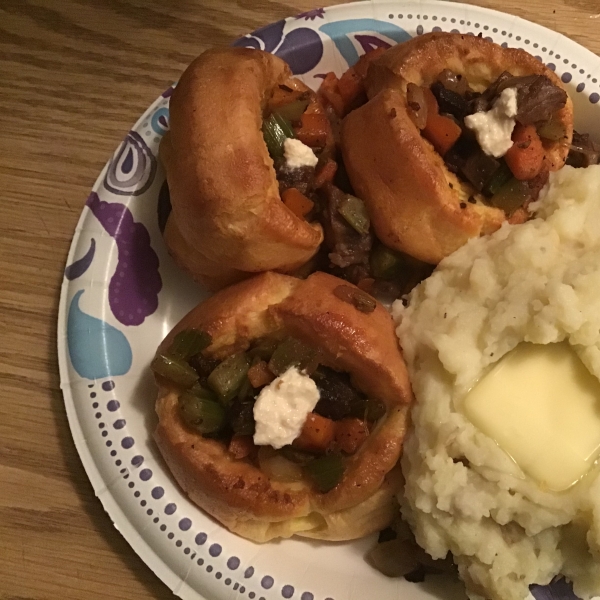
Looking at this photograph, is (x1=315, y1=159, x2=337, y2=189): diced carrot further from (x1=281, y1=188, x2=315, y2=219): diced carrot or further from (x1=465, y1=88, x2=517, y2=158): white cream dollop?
(x1=465, y1=88, x2=517, y2=158): white cream dollop

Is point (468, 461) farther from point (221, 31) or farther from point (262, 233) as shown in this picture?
point (221, 31)

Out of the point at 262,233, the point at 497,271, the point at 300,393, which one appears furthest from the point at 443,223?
the point at 300,393

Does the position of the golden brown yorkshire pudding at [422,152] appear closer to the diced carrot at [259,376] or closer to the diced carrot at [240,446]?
the diced carrot at [259,376]

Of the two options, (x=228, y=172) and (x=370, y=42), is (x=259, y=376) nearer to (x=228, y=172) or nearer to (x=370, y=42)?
(x=228, y=172)

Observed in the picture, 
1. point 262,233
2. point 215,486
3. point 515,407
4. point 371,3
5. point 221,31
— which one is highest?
point 371,3

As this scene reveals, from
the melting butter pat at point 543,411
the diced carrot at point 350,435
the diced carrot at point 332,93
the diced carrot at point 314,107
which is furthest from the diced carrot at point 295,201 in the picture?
the melting butter pat at point 543,411

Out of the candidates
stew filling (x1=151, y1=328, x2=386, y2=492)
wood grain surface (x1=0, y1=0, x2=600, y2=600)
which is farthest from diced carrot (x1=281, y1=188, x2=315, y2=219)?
wood grain surface (x1=0, y1=0, x2=600, y2=600)
